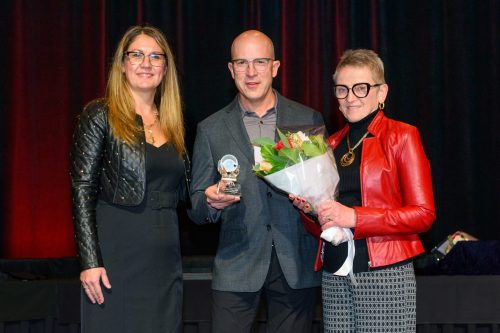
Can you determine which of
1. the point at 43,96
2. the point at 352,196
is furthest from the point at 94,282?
the point at 43,96

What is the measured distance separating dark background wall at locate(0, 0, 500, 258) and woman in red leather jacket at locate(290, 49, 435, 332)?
2257 millimetres

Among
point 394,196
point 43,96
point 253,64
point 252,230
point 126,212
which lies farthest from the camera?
point 43,96

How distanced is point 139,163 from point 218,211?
15.6 inches

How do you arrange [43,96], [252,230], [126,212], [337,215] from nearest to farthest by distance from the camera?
1. [337,215]
2. [126,212]
3. [252,230]
4. [43,96]

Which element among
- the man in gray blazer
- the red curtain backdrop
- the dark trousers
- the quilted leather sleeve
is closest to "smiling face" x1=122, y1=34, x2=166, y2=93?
the quilted leather sleeve

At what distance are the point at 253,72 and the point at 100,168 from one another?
30.4 inches

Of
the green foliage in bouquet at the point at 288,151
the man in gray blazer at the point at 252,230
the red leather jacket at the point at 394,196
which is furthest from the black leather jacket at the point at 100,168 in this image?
the red leather jacket at the point at 394,196

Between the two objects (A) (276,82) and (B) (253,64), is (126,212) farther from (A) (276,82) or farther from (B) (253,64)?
(A) (276,82)

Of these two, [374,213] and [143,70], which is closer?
[374,213]

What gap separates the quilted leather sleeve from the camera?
105 inches

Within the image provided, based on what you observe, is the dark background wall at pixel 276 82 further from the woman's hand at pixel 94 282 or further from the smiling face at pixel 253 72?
the woman's hand at pixel 94 282

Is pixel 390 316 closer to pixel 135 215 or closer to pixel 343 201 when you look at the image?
pixel 343 201

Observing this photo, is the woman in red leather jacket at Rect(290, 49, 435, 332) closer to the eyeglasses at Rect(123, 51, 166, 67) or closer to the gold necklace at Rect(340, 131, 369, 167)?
the gold necklace at Rect(340, 131, 369, 167)

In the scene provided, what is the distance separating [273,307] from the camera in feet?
9.69
